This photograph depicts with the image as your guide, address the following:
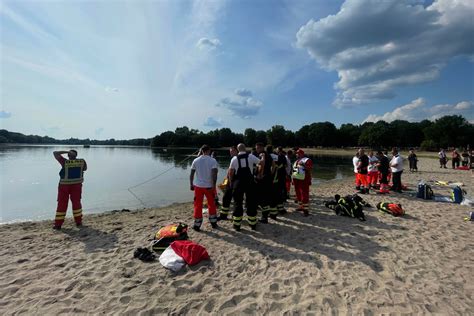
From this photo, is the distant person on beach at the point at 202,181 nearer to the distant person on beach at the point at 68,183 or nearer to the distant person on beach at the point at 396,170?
the distant person on beach at the point at 68,183

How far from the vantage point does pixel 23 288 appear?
402cm

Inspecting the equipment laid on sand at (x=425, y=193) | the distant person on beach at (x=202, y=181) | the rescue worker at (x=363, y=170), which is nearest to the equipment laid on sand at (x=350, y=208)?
the rescue worker at (x=363, y=170)

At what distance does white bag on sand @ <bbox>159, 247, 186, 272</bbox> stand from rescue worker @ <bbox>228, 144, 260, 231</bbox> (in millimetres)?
2038

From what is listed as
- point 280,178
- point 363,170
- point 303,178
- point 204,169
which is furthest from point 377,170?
point 204,169

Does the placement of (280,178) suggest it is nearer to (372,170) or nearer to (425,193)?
(372,170)

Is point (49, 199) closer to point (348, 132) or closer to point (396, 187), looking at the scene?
point (396, 187)

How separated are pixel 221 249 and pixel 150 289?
1.77 metres

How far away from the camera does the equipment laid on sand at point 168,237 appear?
5328 mm

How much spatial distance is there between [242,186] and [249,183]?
193mm

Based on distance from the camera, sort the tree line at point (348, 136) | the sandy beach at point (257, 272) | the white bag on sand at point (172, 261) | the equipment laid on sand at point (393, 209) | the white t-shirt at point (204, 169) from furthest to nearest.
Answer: the tree line at point (348, 136)
the equipment laid on sand at point (393, 209)
the white t-shirt at point (204, 169)
the white bag on sand at point (172, 261)
the sandy beach at point (257, 272)

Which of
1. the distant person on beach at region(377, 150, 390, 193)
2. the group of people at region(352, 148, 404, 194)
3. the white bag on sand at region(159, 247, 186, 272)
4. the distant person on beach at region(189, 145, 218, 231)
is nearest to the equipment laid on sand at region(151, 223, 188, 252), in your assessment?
the white bag on sand at region(159, 247, 186, 272)

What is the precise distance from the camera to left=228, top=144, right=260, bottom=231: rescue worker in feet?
21.0

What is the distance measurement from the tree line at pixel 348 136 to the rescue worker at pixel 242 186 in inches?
2057

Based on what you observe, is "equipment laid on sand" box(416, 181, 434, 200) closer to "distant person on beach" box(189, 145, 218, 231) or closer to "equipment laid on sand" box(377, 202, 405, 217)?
"equipment laid on sand" box(377, 202, 405, 217)
